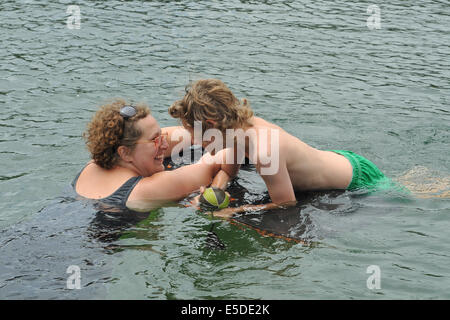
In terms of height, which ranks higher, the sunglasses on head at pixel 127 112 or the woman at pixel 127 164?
the sunglasses on head at pixel 127 112

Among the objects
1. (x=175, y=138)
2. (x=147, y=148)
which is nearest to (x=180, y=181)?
(x=147, y=148)

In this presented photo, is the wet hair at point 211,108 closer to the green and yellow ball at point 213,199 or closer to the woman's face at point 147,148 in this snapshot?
the woman's face at point 147,148


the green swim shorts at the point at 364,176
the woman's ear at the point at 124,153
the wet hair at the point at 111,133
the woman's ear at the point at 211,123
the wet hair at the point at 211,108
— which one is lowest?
the green swim shorts at the point at 364,176

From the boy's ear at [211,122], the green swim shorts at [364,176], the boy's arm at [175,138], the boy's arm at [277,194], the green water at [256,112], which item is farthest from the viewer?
the boy's arm at [175,138]

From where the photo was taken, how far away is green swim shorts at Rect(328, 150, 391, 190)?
684 cm

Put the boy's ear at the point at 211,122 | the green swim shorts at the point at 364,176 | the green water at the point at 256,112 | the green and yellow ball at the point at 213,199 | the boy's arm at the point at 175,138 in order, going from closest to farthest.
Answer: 1. the green water at the point at 256,112
2. the boy's ear at the point at 211,122
3. the green and yellow ball at the point at 213,199
4. the green swim shorts at the point at 364,176
5. the boy's arm at the point at 175,138

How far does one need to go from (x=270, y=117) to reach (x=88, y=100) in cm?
303

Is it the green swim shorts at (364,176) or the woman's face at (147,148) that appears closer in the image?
the woman's face at (147,148)

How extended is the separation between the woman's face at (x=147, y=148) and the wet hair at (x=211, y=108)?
37 centimetres

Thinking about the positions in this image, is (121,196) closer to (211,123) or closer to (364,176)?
(211,123)

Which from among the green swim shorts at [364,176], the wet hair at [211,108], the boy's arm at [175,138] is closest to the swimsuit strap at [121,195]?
the wet hair at [211,108]

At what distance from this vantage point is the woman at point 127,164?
6004 mm

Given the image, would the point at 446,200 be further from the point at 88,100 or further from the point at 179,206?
the point at 88,100

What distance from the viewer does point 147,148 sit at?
20.1 feet
